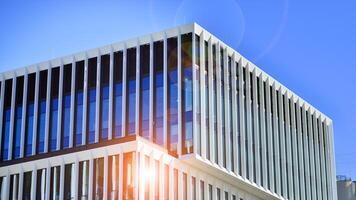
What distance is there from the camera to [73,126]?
235 feet

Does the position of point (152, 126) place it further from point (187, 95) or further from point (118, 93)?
point (118, 93)

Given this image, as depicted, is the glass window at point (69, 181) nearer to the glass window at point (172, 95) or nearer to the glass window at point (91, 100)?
the glass window at point (172, 95)

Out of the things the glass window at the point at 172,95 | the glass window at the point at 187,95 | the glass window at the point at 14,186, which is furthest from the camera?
the glass window at the point at 172,95

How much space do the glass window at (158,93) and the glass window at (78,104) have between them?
299 inches

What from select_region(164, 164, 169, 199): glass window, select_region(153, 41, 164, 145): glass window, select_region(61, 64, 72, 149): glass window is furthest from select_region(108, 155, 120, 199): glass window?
select_region(61, 64, 72, 149): glass window

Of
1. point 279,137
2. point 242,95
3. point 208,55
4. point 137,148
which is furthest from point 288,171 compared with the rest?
point 137,148

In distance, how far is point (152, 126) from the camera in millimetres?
66938

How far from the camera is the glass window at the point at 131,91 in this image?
2692 inches

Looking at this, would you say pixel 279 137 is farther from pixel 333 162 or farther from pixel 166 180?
pixel 166 180

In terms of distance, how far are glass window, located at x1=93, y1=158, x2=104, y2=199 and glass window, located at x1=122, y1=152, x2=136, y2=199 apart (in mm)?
1815

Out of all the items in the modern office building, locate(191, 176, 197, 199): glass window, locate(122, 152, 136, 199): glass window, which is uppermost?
the modern office building

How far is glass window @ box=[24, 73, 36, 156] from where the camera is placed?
74.5 m

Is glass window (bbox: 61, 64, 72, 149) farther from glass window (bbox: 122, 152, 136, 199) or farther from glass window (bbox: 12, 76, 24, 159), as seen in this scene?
glass window (bbox: 122, 152, 136, 199)

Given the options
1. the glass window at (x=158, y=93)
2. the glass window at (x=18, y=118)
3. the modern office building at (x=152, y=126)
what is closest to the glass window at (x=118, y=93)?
the modern office building at (x=152, y=126)
